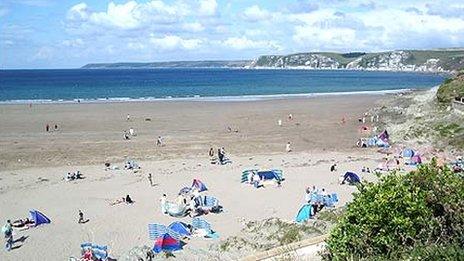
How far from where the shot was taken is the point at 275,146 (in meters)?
38.3

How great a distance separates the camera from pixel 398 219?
10875 millimetres

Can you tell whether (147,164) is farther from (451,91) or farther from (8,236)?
(451,91)

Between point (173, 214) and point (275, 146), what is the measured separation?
17221mm

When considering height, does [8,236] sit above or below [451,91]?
below

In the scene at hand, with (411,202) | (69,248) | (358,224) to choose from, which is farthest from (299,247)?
(69,248)

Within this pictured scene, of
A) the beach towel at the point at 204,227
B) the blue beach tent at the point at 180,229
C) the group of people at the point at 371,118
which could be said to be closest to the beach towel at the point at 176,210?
the beach towel at the point at 204,227

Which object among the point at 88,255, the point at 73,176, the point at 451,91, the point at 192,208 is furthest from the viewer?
the point at 451,91

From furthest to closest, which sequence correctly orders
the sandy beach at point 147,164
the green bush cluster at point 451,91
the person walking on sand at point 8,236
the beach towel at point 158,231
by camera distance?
the green bush cluster at point 451,91, the sandy beach at point 147,164, the beach towel at point 158,231, the person walking on sand at point 8,236

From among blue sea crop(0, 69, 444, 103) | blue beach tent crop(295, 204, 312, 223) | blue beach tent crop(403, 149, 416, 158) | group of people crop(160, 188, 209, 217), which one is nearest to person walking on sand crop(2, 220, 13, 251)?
group of people crop(160, 188, 209, 217)

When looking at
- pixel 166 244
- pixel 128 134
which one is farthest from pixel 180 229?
pixel 128 134

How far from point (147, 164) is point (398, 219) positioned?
23198 mm

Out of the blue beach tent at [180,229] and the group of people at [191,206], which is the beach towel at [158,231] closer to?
the blue beach tent at [180,229]

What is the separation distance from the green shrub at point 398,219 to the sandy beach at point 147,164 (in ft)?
27.0

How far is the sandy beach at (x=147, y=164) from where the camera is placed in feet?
69.8
